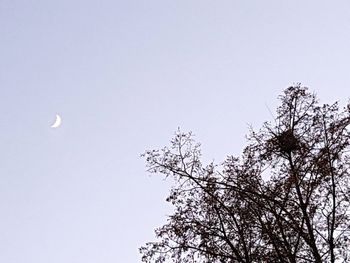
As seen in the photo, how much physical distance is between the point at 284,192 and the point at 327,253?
1570mm

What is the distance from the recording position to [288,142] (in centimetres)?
1363

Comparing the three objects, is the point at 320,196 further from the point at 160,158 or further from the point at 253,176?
the point at 160,158

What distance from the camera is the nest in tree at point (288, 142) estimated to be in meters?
13.6

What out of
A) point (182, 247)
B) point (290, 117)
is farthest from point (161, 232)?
point (290, 117)

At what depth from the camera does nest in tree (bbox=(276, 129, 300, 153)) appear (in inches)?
534

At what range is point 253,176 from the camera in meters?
13.4

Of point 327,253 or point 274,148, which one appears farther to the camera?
point 274,148

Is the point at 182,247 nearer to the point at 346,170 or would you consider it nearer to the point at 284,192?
the point at 284,192

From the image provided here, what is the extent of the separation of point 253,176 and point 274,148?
36.1 inches

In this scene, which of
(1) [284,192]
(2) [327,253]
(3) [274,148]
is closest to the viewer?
(2) [327,253]

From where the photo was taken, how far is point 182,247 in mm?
12797

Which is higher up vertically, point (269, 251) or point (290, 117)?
point (290, 117)

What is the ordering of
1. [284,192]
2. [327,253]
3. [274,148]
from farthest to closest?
[274,148], [284,192], [327,253]

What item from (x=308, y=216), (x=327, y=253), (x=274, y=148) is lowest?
(x=327, y=253)
